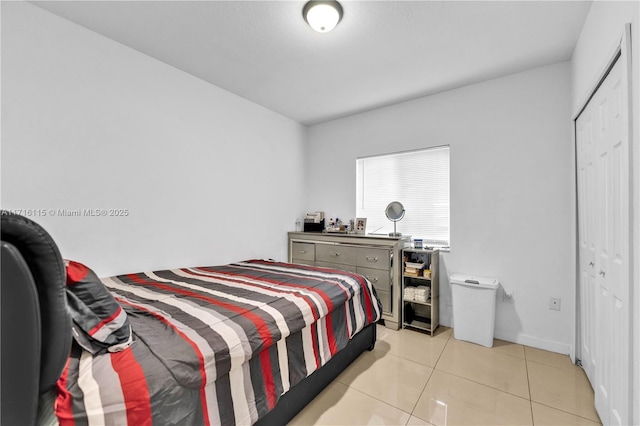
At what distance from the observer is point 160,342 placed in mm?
1230

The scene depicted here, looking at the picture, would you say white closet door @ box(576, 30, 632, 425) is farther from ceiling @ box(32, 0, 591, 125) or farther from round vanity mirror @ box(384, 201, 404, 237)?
round vanity mirror @ box(384, 201, 404, 237)

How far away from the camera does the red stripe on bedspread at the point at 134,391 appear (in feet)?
3.15

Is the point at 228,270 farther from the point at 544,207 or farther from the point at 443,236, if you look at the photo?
the point at 544,207

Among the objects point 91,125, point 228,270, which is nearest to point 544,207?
point 228,270

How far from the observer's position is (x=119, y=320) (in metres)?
1.18

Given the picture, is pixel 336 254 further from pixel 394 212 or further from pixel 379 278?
pixel 394 212

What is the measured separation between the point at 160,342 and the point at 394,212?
283 centimetres

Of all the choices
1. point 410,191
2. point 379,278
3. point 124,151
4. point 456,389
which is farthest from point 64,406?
point 410,191

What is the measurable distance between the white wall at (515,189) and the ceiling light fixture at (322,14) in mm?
1805

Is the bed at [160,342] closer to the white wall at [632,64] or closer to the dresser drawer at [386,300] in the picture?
the dresser drawer at [386,300]

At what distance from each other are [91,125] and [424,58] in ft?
9.40

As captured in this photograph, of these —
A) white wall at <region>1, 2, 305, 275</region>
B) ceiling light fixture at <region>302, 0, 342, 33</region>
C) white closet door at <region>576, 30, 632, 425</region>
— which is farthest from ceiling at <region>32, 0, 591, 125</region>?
white closet door at <region>576, 30, 632, 425</region>

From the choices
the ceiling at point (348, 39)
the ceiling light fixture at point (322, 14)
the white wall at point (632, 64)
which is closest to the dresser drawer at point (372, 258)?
the ceiling at point (348, 39)

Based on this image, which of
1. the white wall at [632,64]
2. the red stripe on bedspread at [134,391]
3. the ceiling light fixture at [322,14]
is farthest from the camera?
the ceiling light fixture at [322,14]
